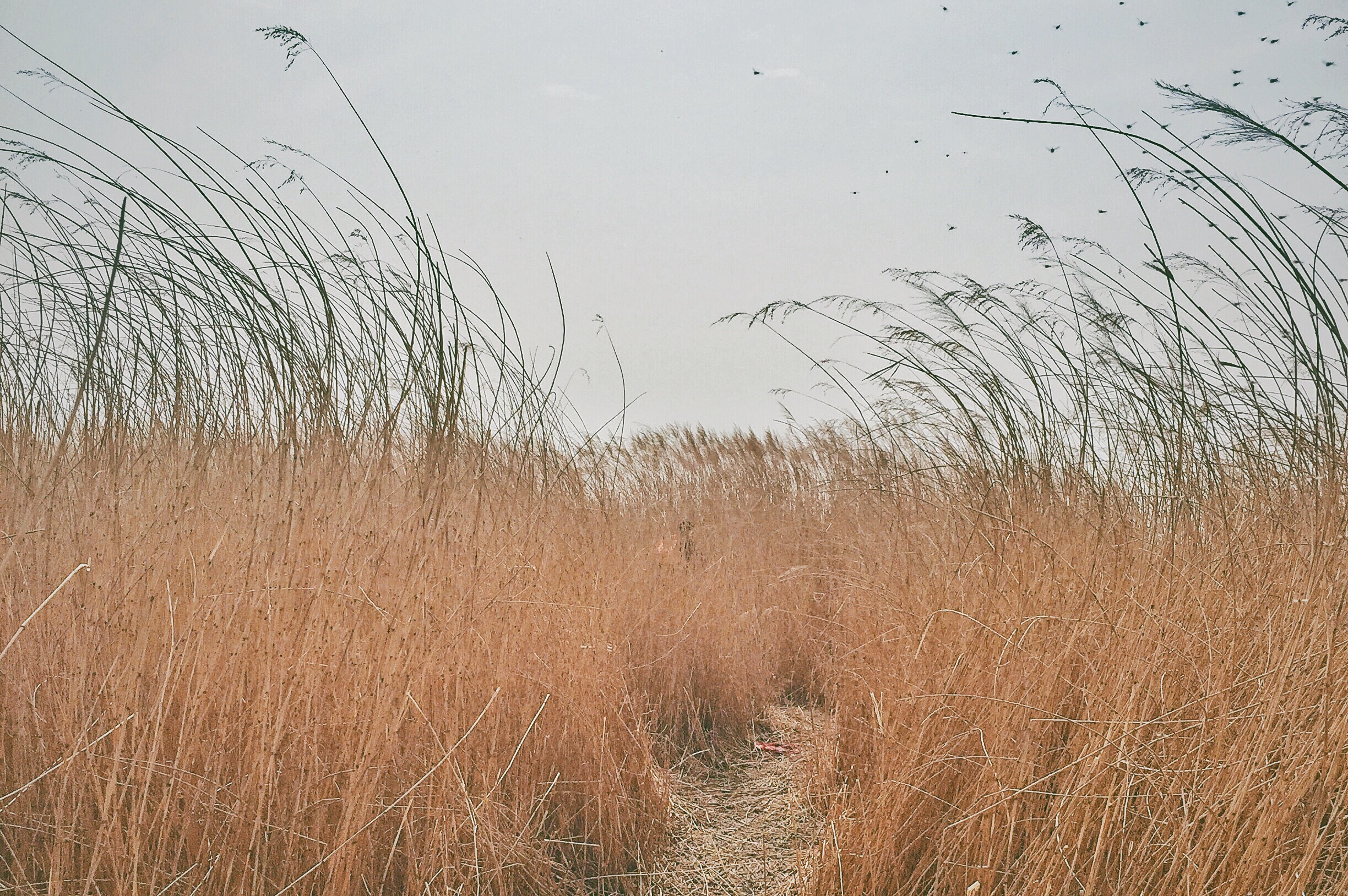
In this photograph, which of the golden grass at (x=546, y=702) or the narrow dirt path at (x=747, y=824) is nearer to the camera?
A: the golden grass at (x=546, y=702)

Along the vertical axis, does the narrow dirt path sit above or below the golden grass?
below

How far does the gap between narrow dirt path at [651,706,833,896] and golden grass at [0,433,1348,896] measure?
9cm

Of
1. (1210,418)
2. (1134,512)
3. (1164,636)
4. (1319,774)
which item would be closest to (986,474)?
(1134,512)

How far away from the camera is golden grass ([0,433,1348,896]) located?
143 cm

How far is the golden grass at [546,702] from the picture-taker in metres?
1.43

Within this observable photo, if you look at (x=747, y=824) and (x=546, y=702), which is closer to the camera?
(x=546, y=702)

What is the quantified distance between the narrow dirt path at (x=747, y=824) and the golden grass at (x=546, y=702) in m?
0.09

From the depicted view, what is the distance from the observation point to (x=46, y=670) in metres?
1.61

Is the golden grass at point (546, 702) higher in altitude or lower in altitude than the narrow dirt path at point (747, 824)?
higher

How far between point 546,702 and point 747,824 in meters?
0.79

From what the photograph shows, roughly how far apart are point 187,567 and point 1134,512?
3263 mm

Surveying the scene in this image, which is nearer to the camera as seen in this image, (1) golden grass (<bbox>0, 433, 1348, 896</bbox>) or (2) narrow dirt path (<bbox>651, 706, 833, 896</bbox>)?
→ (1) golden grass (<bbox>0, 433, 1348, 896</bbox>)

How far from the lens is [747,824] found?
222 cm

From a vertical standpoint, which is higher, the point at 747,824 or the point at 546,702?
the point at 546,702
